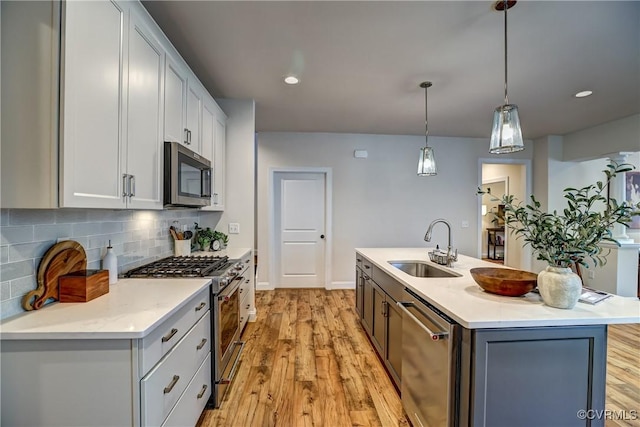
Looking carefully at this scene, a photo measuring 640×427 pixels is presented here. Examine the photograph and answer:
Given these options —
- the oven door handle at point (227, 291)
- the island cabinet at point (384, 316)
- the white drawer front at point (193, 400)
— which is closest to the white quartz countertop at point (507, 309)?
the island cabinet at point (384, 316)

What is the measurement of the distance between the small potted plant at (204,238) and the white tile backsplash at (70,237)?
1.23 feet

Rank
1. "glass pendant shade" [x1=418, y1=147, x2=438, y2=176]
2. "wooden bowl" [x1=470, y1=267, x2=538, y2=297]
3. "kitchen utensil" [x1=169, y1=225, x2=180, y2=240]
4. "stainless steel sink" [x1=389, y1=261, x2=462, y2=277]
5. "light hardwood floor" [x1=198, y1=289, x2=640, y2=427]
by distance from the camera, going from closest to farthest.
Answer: "wooden bowl" [x1=470, y1=267, x2=538, y2=297] < "light hardwood floor" [x1=198, y1=289, x2=640, y2=427] < "stainless steel sink" [x1=389, y1=261, x2=462, y2=277] < "kitchen utensil" [x1=169, y1=225, x2=180, y2=240] < "glass pendant shade" [x1=418, y1=147, x2=438, y2=176]

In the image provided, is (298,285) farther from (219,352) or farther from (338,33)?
(338,33)

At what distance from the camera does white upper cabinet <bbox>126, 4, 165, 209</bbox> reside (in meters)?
1.54

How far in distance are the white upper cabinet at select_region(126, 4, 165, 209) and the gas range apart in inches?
17.8

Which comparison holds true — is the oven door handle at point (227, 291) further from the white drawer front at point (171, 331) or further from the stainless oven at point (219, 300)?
the white drawer front at point (171, 331)

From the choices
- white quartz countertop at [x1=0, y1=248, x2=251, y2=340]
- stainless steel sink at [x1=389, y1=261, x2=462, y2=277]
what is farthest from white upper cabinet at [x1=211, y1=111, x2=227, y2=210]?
stainless steel sink at [x1=389, y1=261, x2=462, y2=277]

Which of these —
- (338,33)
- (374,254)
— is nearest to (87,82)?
(338,33)

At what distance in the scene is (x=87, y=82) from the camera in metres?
1.21

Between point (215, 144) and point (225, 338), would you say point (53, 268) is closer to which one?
point (225, 338)

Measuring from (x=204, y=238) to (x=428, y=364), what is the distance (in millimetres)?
2385

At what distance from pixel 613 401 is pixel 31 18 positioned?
3.83 metres

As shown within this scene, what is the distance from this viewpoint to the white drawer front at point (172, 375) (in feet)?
3.74

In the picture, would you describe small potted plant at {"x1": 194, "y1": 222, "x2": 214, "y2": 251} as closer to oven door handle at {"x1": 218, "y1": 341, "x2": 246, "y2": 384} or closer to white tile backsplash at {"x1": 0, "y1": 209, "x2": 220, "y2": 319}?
white tile backsplash at {"x1": 0, "y1": 209, "x2": 220, "y2": 319}
